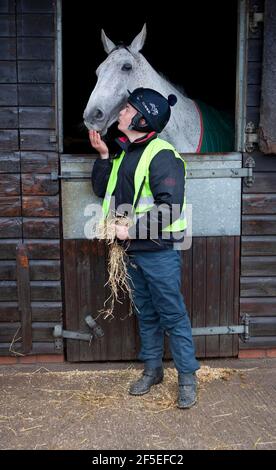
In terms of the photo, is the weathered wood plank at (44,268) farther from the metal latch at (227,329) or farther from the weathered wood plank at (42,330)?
the metal latch at (227,329)

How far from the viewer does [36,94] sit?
3.90m

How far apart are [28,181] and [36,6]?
119 cm

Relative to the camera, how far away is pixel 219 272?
4195 millimetres

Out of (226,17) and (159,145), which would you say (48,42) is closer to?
(159,145)

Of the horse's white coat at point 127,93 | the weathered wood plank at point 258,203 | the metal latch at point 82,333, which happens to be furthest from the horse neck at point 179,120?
the metal latch at point 82,333

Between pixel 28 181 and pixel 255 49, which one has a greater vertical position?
pixel 255 49

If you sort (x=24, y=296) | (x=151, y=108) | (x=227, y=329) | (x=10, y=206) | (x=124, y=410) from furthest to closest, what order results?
(x=227, y=329) → (x=24, y=296) → (x=10, y=206) → (x=124, y=410) → (x=151, y=108)

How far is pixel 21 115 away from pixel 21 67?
324mm

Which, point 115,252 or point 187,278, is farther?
point 187,278

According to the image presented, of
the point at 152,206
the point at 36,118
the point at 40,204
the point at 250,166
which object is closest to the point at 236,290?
the point at 250,166

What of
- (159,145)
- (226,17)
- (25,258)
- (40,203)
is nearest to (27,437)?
(25,258)

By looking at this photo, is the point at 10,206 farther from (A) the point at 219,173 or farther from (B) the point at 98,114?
(A) the point at 219,173

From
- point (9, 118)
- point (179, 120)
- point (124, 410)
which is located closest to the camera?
point (124, 410)

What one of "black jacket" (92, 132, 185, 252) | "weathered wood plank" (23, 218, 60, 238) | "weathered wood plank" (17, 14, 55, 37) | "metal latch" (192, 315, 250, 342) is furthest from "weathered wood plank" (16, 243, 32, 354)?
"weathered wood plank" (17, 14, 55, 37)
